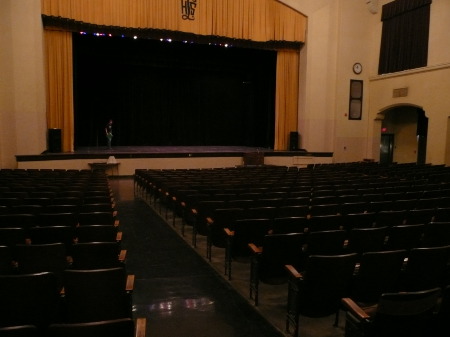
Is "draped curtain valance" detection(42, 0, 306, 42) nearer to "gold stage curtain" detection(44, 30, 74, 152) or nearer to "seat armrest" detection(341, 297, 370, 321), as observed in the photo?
"gold stage curtain" detection(44, 30, 74, 152)

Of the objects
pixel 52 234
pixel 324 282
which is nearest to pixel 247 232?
pixel 324 282

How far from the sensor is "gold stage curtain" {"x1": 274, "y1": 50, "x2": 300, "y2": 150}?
59.0 feet

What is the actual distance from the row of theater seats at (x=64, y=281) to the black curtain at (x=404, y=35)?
14506 millimetres

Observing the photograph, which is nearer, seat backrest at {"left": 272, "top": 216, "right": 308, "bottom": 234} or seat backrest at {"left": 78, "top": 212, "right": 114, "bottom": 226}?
seat backrest at {"left": 272, "top": 216, "right": 308, "bottom": 234}

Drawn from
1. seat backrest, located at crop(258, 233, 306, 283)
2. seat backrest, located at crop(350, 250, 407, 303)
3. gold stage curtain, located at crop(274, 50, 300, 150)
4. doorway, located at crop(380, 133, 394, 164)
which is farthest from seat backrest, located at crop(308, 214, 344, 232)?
doorway, located at crop(380, 133, 394, 164)

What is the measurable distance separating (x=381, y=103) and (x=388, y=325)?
646 inches

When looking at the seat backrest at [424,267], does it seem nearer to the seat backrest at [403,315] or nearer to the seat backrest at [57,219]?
the seat backrest at [403,315]

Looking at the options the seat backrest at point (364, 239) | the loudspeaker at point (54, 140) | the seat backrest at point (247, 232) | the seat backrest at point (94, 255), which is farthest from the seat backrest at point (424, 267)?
the loudspeaker at point (54, 140)

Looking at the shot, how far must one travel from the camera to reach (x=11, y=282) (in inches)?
97.5

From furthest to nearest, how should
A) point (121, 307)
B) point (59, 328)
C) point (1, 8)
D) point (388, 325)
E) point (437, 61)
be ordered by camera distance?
point (437, 61)
point (1, 8)
point (121, 307)
point (388, 325)
point (59, 328)

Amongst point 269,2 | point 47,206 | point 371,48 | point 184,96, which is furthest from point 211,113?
point 47,206

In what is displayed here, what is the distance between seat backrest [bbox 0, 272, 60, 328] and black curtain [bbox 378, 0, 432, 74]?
15.7 meters

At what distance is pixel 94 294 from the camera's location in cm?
271

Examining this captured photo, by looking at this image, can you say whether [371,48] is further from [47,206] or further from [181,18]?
[47,206]
